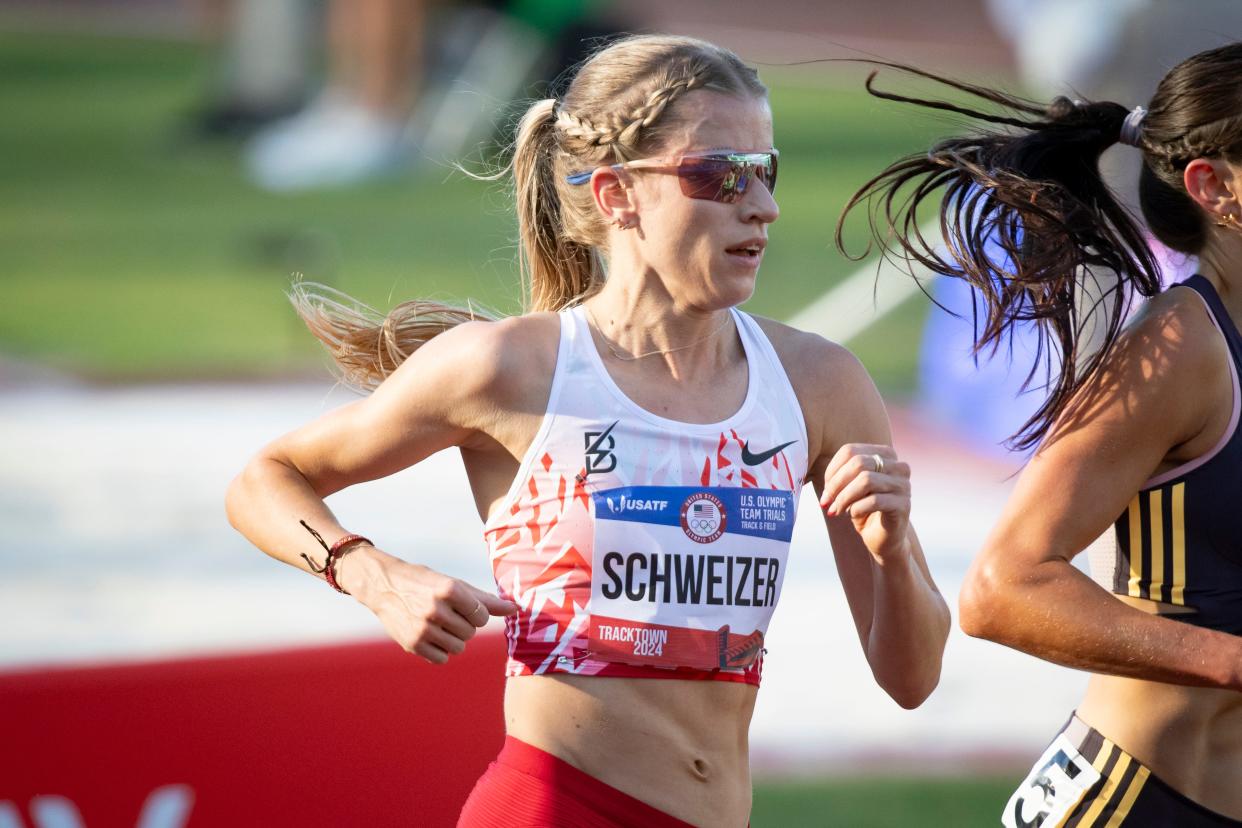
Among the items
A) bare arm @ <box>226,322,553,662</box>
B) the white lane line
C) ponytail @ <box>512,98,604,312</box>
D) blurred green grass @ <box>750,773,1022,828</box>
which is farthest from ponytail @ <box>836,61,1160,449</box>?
the white lane line

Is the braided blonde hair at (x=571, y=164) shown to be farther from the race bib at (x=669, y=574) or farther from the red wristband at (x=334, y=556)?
the race bib at (x=669, y=574)

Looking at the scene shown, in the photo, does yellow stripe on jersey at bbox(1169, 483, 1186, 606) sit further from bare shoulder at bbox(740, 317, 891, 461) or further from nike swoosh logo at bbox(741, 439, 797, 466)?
nike swoosh logo at bbox(741, 439, 797, 466)

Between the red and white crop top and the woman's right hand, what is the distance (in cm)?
14

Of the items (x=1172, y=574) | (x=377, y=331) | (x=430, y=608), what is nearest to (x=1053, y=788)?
(x=1172, y=574)

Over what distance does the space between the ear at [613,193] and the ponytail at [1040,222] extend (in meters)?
0.33

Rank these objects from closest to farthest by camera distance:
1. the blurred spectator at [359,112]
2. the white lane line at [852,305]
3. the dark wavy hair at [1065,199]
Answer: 1. the dark wavy hair at [1065,199]
2. the white lane line at [852,305]
3. the blurred spectator at [359,112]

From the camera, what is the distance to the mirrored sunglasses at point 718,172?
2664 millimetres

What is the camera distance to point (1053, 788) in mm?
2639

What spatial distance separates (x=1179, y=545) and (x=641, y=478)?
0.78 metres

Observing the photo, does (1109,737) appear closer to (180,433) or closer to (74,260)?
(180,433)

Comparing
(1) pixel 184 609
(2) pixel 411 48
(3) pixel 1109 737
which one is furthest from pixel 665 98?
(2) pixel 411 48

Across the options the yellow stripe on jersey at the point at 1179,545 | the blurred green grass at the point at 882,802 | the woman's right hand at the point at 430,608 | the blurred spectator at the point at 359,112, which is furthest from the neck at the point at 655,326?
the blurred spectator at the point at 359,112

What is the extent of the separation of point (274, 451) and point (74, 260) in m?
16.4

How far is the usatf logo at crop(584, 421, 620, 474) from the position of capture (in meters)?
2.61
